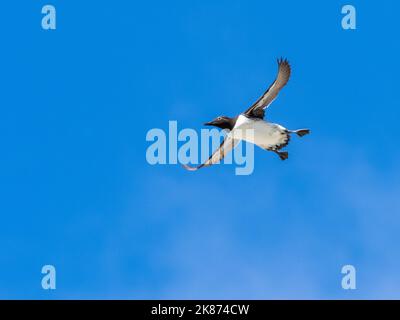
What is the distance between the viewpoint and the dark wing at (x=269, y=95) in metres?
24.4

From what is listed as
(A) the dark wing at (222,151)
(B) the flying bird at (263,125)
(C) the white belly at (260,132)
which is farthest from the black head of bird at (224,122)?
(A) the dark wing at (222,151)

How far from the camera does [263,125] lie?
24453 millimetres

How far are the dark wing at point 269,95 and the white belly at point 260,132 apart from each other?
0.80ft

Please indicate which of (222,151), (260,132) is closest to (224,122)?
(260,132)

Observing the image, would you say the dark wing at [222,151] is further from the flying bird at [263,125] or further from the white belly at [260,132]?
the white belly at [260,132]

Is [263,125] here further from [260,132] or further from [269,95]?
[269,95]

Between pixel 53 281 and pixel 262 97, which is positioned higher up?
pixel 262 97

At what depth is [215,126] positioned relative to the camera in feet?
83.3

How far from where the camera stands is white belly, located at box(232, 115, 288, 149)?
2447cm

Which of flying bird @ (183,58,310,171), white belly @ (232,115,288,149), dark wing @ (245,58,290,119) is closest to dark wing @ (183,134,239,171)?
flying bird @ (183,58,310,171)
